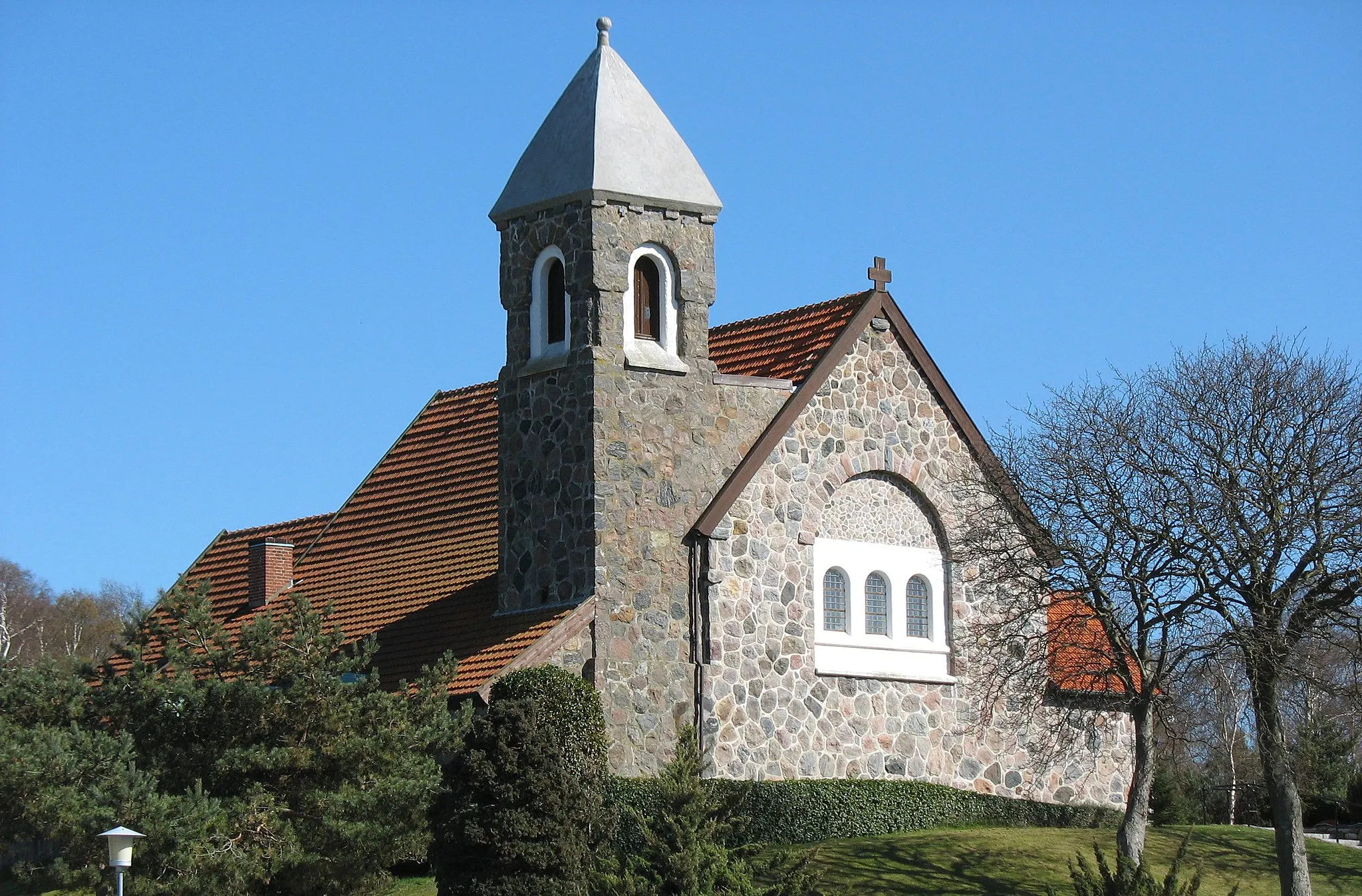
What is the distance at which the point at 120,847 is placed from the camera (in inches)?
838

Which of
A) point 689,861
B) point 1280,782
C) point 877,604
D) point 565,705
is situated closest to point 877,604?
point 877,604

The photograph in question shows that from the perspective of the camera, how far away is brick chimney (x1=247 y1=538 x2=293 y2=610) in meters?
37.3

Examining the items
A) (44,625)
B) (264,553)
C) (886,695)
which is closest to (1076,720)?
(886,695)

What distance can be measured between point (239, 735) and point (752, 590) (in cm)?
902

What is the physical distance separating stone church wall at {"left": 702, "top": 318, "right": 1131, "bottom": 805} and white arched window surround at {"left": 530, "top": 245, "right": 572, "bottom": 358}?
3.85 m

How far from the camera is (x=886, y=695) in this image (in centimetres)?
3183

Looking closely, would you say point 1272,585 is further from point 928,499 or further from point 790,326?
point 790,326

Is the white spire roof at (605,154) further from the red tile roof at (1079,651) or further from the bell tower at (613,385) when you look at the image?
the red tile roof at (1079,651)

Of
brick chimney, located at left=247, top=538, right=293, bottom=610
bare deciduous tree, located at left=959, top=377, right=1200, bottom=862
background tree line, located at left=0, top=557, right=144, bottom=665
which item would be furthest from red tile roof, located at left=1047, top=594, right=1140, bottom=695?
background tree line, located at left=0, top=557, right=144, bottom=665

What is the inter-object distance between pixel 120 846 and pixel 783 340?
52.3 feet

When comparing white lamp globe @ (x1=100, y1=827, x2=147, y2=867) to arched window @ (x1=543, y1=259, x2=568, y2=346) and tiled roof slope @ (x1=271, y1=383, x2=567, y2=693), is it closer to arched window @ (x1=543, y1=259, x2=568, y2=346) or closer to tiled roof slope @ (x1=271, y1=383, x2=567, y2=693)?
tiled roof slope @ (x1=271, y1=383, x2=567, y2=693)

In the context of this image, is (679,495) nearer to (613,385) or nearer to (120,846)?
(613,385)

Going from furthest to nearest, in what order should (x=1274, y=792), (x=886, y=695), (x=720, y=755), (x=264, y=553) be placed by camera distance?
(x=264, y=553) → (x=886, y=695) → (x=720, y=755) → (x=1274, y=792)

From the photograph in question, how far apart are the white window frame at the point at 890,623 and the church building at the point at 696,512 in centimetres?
4
